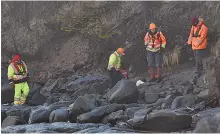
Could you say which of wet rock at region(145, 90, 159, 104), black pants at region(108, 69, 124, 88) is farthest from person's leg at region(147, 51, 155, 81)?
wet rock at region(145, 90, 159, 104)

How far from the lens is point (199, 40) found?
44.0ft

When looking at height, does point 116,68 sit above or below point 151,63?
below

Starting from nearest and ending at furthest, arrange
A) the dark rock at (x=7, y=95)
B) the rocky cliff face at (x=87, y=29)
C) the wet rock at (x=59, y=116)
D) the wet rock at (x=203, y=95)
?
1. the wet rock at (x=59, y=116)
2. the wet rock at (x=203, y=95)
3. the dark rock at (x=7, y=95)
4. the rocky cliff face at (x=87, y=29)

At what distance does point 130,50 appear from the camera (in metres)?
16.6

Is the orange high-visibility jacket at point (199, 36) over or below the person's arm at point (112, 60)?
over

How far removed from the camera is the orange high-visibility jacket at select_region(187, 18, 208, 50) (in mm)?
13328

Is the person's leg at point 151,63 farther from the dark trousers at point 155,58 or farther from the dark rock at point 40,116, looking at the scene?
the dark rock at point 40,116

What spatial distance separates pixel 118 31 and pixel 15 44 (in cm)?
578

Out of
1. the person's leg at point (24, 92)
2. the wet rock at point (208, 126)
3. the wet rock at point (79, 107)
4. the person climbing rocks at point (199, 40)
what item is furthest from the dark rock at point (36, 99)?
the wet rock at point (208, 126)

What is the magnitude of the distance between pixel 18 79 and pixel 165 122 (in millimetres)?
7458

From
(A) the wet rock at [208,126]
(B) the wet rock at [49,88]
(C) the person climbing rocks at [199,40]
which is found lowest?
(B) the wet rock at [49,88]

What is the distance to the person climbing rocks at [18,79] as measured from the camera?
550 inches

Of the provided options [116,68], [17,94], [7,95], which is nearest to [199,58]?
[116,68]

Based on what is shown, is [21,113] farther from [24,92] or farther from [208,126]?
[208,126]
